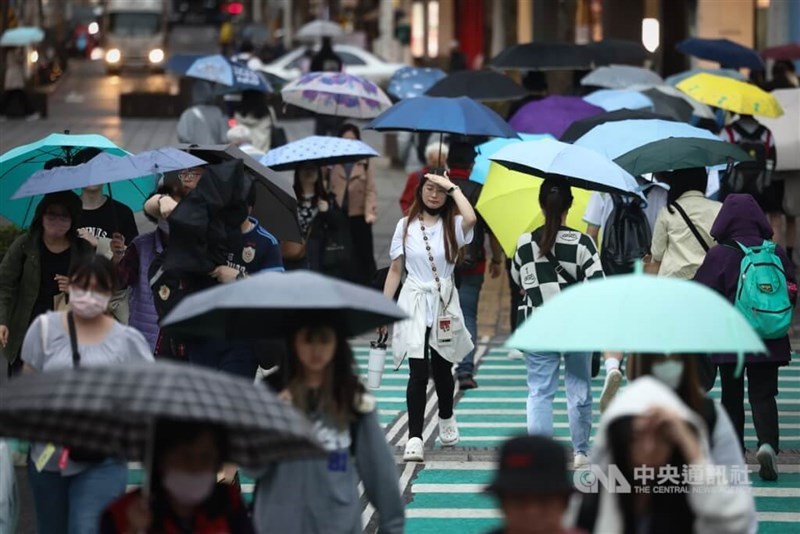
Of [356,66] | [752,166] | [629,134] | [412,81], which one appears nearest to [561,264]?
[629,134]

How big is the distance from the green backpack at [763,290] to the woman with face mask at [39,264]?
12.2 feet

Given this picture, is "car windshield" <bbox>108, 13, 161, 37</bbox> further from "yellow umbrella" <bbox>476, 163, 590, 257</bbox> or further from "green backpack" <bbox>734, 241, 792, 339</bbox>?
"green backpack" <bbox>734, 241, 792, 339</bbox>

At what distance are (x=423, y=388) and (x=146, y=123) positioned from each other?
29042mm

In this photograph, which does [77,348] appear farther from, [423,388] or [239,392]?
[423,388]

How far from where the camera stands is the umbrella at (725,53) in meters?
25.6

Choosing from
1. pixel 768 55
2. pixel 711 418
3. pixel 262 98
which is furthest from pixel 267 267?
pixel 768 55

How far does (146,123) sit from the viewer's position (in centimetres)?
4006

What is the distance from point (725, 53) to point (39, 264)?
16978mm

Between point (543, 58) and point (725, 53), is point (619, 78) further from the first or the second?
point (725, 53)

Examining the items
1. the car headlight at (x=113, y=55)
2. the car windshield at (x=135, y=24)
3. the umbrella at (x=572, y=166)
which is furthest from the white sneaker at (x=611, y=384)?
the car windshield at (x=135, y=24)

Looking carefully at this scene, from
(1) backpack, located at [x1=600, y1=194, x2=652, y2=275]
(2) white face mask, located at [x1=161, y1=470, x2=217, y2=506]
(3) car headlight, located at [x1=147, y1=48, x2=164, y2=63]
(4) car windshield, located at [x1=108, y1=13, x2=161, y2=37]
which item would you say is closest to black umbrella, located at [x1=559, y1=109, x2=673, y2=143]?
(1) backpack, located at [x1=600, y1=194, x2=652, y2=275]

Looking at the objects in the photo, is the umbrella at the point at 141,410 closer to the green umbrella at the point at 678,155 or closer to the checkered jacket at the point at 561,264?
the checkered jacket at the point at 561,264

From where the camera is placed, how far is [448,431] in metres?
12.3

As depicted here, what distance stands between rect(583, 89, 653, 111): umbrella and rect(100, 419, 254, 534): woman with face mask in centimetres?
1295
